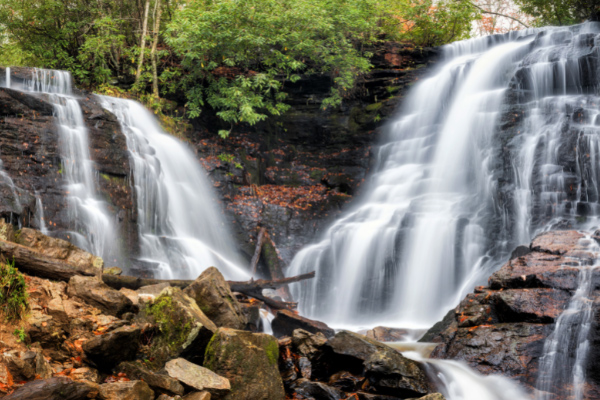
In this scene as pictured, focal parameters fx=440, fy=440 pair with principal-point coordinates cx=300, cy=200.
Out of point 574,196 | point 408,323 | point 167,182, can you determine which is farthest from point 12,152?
point 574,196

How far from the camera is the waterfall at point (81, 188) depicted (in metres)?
8.91

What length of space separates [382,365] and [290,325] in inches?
109

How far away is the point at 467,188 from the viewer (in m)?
12.1

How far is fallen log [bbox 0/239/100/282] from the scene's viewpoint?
4.93m

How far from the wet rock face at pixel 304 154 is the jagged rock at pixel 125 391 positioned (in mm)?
8757

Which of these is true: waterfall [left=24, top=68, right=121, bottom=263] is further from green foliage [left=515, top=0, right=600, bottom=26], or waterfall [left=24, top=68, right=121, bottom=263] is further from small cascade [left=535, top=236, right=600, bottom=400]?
green foliage [left=515, top=0, right=600, bottom=26]

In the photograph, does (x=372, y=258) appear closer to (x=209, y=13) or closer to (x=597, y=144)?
(x=597, y=144)

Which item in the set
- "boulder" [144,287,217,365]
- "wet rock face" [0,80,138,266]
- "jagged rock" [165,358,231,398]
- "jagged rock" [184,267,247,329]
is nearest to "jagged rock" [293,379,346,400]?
"jagged rock" [165,358,231,398]

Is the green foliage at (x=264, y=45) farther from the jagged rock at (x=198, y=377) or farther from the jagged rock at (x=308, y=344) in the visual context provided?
the jagged rock at (x=198, y=377)

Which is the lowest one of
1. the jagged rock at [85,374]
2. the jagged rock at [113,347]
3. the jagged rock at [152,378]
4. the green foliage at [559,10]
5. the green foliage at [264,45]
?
the jagged rock at [152,378]

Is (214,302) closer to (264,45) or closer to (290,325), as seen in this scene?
(290,325)

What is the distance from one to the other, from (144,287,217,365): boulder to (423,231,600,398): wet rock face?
3.38 m

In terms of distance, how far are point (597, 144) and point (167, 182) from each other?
1057cm

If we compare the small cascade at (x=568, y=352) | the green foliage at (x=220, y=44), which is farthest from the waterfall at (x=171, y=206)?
the small cascade at (x=568, y=352)
